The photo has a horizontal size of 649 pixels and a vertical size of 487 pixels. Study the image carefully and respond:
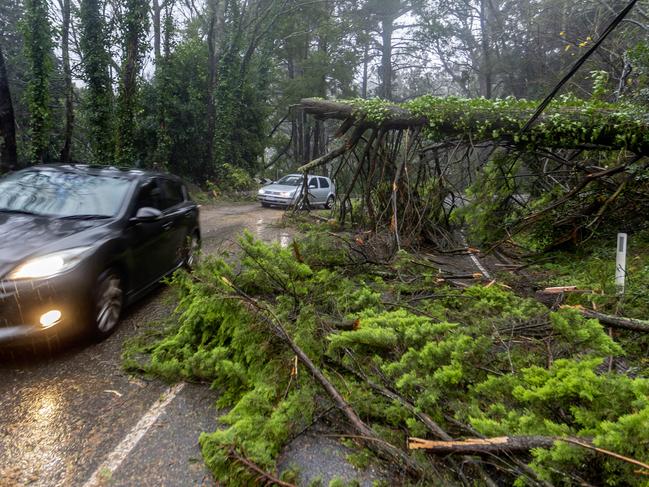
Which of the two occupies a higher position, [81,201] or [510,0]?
[510,0]

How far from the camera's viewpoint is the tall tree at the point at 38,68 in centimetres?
1316

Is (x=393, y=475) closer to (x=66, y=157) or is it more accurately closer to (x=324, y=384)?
(x=324, y=384)

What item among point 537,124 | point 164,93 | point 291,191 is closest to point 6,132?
point 164,93

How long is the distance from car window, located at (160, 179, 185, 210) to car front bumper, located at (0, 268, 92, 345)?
2297mm

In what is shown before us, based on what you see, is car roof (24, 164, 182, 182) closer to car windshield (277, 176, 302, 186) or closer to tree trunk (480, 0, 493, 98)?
car windshield (277, 176, 302, 186)

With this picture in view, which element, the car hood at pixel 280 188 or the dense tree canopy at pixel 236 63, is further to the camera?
the car hood at pixel 280 188

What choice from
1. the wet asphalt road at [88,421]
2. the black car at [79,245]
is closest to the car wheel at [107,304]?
the black car at [79,245]

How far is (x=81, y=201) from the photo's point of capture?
4.46 metres

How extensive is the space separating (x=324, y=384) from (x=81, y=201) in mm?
3510

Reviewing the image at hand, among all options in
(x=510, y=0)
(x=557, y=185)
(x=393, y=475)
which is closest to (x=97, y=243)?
(x=393, y=475)

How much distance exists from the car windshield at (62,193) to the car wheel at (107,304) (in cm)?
78

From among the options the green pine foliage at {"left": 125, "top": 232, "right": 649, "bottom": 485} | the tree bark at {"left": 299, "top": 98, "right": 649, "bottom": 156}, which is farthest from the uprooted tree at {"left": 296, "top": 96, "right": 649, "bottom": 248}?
the green pine foliage at {"left": 125, "top": 232, "right": 649, "bottom": 485}

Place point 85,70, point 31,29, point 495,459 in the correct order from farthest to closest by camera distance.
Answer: point 85,70 < point 31,29 < point 495,459

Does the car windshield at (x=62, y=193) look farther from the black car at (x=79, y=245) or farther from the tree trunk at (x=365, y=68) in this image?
the tree trunk at (x=365, y=68)
